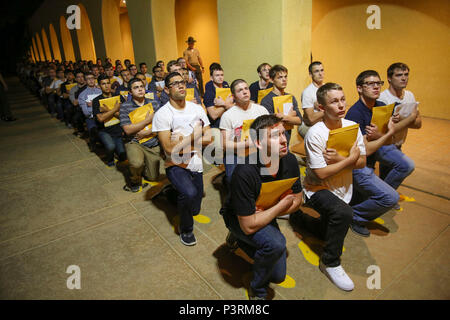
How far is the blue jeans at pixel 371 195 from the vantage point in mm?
3152

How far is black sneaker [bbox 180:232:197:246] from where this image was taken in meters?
3.40

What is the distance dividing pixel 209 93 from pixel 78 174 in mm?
3006

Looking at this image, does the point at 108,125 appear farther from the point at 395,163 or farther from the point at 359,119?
the point at 395,163

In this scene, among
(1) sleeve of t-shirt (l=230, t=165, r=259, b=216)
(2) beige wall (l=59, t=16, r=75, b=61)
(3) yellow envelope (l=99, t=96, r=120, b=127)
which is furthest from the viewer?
(2) beige wall (l=59, t=16, r=75, b=61)

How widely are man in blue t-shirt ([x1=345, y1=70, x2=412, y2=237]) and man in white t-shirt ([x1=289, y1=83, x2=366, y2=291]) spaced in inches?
12.6

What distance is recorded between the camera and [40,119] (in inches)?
441

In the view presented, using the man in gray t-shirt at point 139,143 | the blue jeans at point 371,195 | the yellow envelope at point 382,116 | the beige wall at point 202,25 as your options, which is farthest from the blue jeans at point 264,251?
the beige wall at point 202,25

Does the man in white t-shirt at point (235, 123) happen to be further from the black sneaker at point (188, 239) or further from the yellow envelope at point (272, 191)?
the yellow envelope at point (272, 191)

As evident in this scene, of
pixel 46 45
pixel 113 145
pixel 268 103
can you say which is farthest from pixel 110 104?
pixel 46 45

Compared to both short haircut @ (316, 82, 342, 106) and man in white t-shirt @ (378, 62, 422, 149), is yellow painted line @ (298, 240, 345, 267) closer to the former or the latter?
short haircut @ (316, 82, 342, 106)

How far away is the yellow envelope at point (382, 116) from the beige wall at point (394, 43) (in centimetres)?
555

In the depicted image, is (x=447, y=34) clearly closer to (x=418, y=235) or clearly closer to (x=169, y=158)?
(x=418, y=235)

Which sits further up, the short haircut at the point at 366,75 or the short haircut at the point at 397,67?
the short haircut at the point at 397,67

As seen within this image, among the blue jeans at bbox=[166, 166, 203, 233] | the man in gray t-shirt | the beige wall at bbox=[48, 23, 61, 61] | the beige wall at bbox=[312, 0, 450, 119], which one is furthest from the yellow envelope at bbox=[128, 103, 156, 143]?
the beige wall at bbox=[48, 23, 61, 61]
